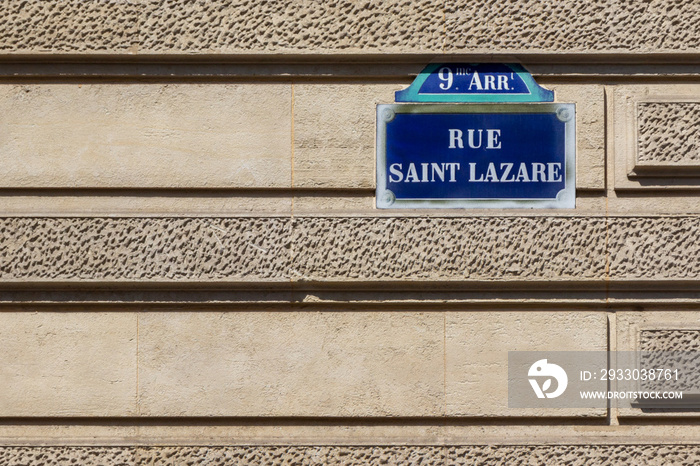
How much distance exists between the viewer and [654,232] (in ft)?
12.5

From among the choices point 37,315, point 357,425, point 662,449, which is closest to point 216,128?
point 37,315

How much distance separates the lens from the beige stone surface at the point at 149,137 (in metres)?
3.87

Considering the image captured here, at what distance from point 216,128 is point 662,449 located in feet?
10.2

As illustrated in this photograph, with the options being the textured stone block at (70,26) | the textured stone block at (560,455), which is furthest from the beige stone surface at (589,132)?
the textured stone block at (70,26)

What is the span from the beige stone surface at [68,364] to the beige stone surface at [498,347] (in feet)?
6.03

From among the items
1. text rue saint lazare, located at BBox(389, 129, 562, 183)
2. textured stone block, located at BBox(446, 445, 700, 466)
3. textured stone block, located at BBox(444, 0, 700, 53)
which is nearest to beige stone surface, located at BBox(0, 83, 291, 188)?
text rue saint lazare, located at BBox(389, 129, 562, 183)

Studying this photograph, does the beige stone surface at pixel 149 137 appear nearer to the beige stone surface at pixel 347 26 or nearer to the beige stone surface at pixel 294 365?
the beige stone surface at pixel 347 26

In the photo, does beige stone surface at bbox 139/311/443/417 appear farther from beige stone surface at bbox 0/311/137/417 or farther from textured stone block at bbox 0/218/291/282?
textured stone block at bbox 0/218/291/282

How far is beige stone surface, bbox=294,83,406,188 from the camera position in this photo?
152 inches

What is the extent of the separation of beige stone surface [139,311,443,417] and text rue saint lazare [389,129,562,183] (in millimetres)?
791

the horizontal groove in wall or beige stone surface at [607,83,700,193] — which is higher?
the horizontal groove in wall

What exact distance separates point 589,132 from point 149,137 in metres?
2.54

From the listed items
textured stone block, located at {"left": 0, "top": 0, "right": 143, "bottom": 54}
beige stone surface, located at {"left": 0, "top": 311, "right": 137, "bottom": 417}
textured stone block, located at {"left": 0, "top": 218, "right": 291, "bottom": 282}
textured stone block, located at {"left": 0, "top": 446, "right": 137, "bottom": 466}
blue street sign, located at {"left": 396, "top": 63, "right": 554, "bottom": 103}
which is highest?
textured stone block, located at {"left": 0, "top": 0, "right": 143, "bottom": 54}

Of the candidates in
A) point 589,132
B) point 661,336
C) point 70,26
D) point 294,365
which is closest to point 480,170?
point 589,132
